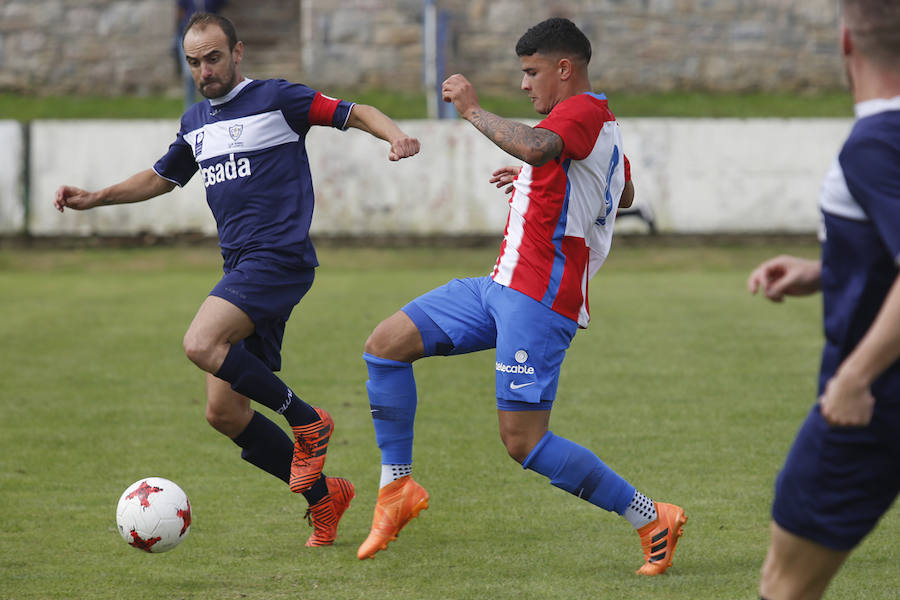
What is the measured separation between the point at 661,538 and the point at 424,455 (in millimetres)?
2158

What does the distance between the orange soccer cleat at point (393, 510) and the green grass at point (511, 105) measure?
1562cm

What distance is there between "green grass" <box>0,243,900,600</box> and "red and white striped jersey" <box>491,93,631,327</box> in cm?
114

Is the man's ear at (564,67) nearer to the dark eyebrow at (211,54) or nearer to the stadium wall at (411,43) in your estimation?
the dark eyebrow at (211,54)

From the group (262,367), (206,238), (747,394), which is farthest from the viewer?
(206,238)

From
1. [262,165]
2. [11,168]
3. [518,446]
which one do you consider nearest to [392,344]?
[518,446]

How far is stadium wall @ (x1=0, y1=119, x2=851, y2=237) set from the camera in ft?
52.9

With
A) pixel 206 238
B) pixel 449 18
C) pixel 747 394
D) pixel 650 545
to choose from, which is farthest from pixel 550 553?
pixel 449 18

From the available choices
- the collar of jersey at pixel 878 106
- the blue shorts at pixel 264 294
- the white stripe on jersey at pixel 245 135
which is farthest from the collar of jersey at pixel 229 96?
the collar of jersey at pixel 878 106

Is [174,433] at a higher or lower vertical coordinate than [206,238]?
higher

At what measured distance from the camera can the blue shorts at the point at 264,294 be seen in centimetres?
521

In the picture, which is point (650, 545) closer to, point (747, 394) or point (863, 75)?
point (863, 75)

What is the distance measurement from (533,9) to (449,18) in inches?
65.8

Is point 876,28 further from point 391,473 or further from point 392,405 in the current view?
point 391,473

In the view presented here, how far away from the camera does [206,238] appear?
16.6m
